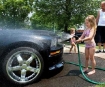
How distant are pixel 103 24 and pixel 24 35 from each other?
368 centimetres

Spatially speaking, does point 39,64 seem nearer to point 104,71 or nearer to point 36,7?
point 104,71

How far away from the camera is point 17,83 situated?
3.93 meters

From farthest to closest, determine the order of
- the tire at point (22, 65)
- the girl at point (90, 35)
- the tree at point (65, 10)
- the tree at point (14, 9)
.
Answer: the tree at point (14, 9)
the tree at point (65, 10)
the girl at point (90, 35)
the tire at point (22, 65)

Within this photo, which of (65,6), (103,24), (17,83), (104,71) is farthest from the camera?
(65,6)

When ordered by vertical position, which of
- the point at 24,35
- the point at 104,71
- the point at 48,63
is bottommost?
the point at 104,71

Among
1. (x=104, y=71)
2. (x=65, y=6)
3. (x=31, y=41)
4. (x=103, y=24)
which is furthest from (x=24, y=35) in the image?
(x=65, y=6)

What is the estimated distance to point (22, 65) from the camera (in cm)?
395

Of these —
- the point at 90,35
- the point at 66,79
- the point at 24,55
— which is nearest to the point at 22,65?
the point at 24,55

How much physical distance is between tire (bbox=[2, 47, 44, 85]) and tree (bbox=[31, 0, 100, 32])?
25300mm

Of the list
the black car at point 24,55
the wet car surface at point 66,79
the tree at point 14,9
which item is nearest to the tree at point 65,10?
the tree at point 14,9

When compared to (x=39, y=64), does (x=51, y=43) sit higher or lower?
higher

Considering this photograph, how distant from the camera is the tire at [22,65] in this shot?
391cm

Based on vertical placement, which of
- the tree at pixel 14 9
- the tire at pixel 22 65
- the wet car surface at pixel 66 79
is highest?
the tree at pixel 14 9

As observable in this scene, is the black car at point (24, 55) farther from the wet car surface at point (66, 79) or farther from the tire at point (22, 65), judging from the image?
the wet car surface at point (66, 79)
